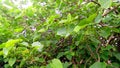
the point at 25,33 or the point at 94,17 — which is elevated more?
the point at 25,33

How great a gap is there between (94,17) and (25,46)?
47cm

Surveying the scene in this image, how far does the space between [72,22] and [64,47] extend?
47 cm

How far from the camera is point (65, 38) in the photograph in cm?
146

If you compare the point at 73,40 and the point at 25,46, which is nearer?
the point at 25,46

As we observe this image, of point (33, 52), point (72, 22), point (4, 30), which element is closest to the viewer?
point (72, 22)

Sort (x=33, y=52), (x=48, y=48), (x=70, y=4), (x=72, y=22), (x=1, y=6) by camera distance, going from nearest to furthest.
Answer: (x=72, y=22)
(x=33, y=52)
(x=48, y=48)
(x=70, y=4)
(x=1, y=6)

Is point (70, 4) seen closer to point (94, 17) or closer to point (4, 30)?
point (4, 30)

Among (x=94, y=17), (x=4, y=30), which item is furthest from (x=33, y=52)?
(x=94, y=17)

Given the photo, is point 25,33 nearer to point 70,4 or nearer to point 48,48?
point 48,48

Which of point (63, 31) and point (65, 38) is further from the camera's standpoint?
point (65, 38)

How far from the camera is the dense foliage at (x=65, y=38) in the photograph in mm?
1204

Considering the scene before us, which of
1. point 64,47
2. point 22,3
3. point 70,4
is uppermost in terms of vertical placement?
point 22,3

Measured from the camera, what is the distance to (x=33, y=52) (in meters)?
1.30

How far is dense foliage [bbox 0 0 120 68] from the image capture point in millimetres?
1204
